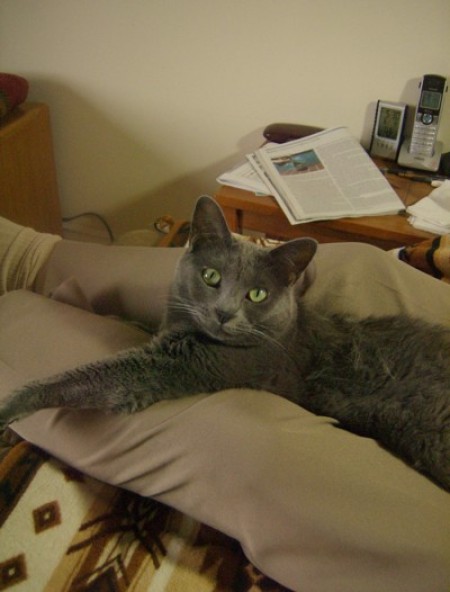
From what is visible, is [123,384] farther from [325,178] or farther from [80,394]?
[325,178]

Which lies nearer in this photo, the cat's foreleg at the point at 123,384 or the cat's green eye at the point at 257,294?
the cat's foreleg at the point at 123,384

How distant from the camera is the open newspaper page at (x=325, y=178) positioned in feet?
4.39

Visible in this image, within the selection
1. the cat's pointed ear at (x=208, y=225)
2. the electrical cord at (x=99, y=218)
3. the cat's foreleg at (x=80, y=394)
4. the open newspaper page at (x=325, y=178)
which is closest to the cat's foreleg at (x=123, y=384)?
the cat's foreleg at (x=80, y=394)

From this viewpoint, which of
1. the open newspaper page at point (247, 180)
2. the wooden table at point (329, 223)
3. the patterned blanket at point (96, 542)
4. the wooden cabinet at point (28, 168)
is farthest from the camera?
the wooden cabinet at point (28, 168)

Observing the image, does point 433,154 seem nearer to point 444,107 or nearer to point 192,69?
point 444,107

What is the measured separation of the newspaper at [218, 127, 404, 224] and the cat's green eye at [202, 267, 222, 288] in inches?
20.0

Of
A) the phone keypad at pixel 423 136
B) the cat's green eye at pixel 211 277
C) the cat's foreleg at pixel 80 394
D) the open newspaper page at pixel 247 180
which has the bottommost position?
the cat's foreleg at pixel 80 394

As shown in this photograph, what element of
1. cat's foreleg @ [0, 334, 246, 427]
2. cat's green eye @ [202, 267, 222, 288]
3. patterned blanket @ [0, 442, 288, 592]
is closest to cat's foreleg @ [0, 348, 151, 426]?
cat's foreleg @ [0, 334, 246, 427]

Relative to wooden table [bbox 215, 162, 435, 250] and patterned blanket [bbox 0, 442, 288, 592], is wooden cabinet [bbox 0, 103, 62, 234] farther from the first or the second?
patterned blanket [bbox 0, 442, 288, 592]

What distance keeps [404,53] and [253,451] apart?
1400 millimetres

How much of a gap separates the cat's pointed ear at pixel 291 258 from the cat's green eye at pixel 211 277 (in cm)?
11

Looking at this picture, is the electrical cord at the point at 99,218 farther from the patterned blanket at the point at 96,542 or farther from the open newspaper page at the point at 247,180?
the patterned blanket at the point at 96,542

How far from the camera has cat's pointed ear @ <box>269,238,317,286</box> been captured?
0.84 metres

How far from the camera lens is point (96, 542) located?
0.72 metres
